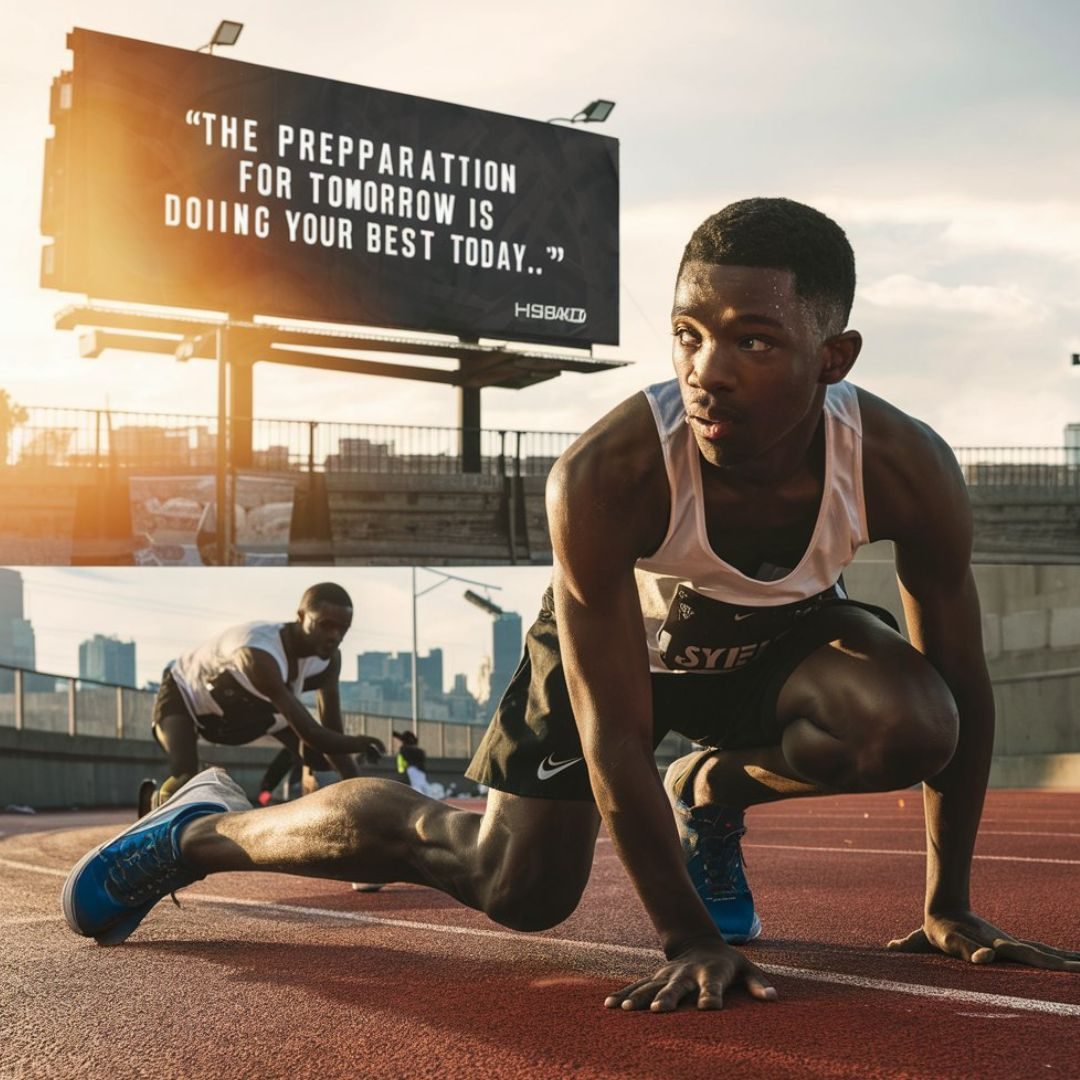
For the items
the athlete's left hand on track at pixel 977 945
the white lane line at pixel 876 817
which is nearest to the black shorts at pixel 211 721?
the athlete's left hand on track at pixel 977 945

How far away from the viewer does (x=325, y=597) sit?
7.03 meters

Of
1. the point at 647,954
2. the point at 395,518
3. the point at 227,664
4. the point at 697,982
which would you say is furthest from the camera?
the point at 395,518

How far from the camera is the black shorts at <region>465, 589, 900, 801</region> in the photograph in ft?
12.0

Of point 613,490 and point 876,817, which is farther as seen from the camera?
point 876,817

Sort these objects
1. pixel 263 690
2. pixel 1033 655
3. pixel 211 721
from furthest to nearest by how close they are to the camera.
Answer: pixel 1033 655 → pixel 211 721 → pixel 263 690

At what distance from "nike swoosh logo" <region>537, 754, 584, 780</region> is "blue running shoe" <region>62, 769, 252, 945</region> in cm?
114

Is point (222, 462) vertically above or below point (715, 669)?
above

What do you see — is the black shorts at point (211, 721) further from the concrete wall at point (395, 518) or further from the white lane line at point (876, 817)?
the concrete wall at point (395, 518)

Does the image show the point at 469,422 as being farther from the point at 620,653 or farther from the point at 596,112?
the point at 620,653

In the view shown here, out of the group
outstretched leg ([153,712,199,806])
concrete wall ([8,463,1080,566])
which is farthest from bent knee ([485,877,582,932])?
concrete wall ([8,463,1080,566])

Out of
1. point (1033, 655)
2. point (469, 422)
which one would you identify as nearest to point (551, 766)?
point (1033, 655)

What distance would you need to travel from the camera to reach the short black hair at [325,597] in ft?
23.0

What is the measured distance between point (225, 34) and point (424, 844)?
90.4 ft

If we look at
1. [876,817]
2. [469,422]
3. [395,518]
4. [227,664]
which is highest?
[469,422]
